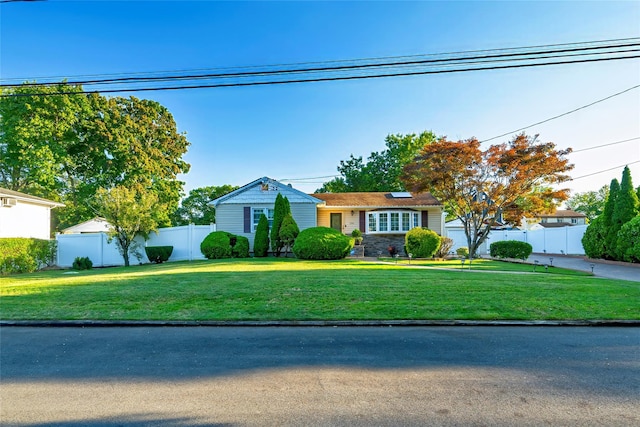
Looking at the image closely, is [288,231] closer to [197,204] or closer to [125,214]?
[125,214]

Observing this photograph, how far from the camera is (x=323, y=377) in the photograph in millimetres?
3787

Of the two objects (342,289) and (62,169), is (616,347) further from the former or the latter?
(62,169)

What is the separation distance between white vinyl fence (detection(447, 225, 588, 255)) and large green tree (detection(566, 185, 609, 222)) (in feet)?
138

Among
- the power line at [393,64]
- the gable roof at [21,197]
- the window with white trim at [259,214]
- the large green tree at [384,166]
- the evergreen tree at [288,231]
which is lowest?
the evergreen tree at [288,231]

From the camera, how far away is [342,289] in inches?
324

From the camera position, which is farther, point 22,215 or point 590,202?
point 590,202

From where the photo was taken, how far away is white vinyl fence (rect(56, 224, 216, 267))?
18859mm

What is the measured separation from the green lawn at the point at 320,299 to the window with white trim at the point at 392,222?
12923 millimetres

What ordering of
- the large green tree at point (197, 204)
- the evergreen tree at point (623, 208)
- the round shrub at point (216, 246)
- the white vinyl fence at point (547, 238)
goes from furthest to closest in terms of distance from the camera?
the large green tree at point (197, 204), the white vinyl fence at point (547, 238), the round shrub at point (216, 246), the evergreen tree at point (623, 208)

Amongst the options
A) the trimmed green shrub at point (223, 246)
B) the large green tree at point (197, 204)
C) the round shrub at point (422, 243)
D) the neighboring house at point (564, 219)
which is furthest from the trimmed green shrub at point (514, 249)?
the neighboring house at point (564, 219)

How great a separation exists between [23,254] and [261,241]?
1100cm

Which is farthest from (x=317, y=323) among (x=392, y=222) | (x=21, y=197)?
(x=21, y=197)

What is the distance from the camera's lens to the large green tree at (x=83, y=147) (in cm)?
2383

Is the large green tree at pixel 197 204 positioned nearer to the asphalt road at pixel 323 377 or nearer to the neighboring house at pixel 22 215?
the neighboring house at pixel 22 215
